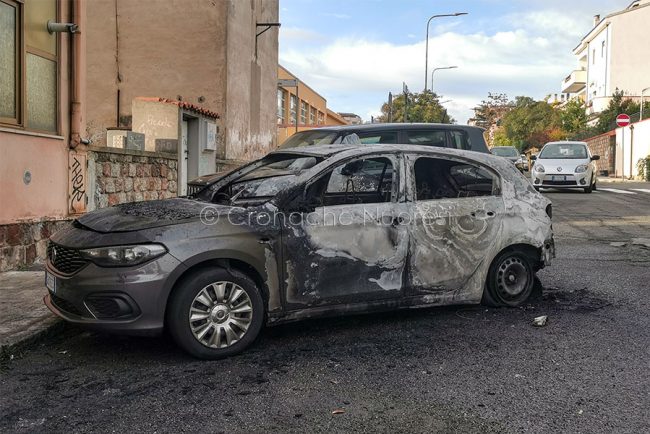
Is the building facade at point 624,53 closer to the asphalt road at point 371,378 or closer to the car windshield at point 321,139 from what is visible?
the car windshield at point 321,139

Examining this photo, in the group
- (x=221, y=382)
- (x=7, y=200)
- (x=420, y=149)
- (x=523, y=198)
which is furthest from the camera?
(x=7, y=200)

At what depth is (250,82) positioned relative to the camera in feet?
69.0

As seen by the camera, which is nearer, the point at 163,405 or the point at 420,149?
→ the point at 163,405

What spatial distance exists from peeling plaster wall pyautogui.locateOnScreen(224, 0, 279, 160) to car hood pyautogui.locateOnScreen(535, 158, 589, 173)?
9.81 metres

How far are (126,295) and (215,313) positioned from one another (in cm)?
63

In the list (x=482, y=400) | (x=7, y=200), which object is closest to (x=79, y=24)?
(x=7, y=200)

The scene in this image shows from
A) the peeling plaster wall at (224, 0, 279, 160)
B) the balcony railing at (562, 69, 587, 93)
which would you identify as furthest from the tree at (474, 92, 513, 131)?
the peeling plaster wall at (224, 0, 279, 160)

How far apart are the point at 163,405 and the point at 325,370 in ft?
3.76

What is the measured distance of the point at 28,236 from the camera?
777 cm

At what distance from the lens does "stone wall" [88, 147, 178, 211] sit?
9.37m

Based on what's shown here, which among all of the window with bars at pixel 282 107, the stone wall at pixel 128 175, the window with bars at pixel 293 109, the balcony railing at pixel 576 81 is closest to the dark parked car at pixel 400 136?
the stone wall at pixel 128 175

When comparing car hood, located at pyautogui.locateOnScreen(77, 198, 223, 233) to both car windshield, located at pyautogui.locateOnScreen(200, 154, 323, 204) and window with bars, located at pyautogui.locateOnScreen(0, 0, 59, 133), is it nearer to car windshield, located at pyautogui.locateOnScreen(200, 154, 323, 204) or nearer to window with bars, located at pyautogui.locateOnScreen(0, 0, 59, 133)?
car windshield, located at pyautogui.locateOnScreen(200, 154, 323, 204)

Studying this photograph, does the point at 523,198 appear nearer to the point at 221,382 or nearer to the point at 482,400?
the point at 482,400

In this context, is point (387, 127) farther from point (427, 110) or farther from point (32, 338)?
point (427, 110)
